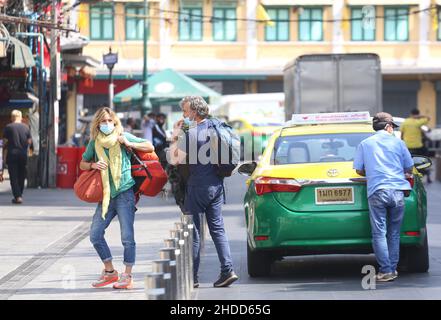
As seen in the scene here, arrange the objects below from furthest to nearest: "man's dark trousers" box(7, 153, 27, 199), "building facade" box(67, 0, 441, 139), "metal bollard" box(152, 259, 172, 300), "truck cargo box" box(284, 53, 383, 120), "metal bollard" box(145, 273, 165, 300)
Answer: "building facade" box(67, 0, 441, 139) → "truck cargo box" box(284, 53, 383, 120) → "man's dark trousers" box(7, 153, 27, 199) → "metal bollard" box(152, 259, 172, 300) → "metal bollard" box(145, 273, 165, 300)

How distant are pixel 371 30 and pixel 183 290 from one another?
51.6m

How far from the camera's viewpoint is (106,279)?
12.0 m

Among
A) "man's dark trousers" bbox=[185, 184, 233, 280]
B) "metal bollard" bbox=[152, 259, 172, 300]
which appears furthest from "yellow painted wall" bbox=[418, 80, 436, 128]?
"metal bollard" bbox=[152, 259, 172, 300]

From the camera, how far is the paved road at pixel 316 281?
11109mm

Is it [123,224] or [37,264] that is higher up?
[123,224]

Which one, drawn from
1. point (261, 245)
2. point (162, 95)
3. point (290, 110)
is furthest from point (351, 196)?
point (162, 95)

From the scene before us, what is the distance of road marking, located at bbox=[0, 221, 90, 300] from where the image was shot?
39.2 ft

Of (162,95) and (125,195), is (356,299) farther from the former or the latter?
(162,95)

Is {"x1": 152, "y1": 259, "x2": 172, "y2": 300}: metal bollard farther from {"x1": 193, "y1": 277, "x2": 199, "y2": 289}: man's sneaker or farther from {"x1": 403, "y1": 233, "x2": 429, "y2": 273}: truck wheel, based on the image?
{"x1": 403, "y1": 233, "x2": 429, "y2": 273}: truck wheel

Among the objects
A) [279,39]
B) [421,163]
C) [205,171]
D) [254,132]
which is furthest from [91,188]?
[279,39]

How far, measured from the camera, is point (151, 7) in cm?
5881

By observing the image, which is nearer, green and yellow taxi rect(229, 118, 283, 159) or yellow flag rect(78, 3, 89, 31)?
yellow flag rect(78, 3, 89, 31)

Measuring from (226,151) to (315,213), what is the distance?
3.35 feet

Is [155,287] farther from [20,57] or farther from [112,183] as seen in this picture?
[20,57]
